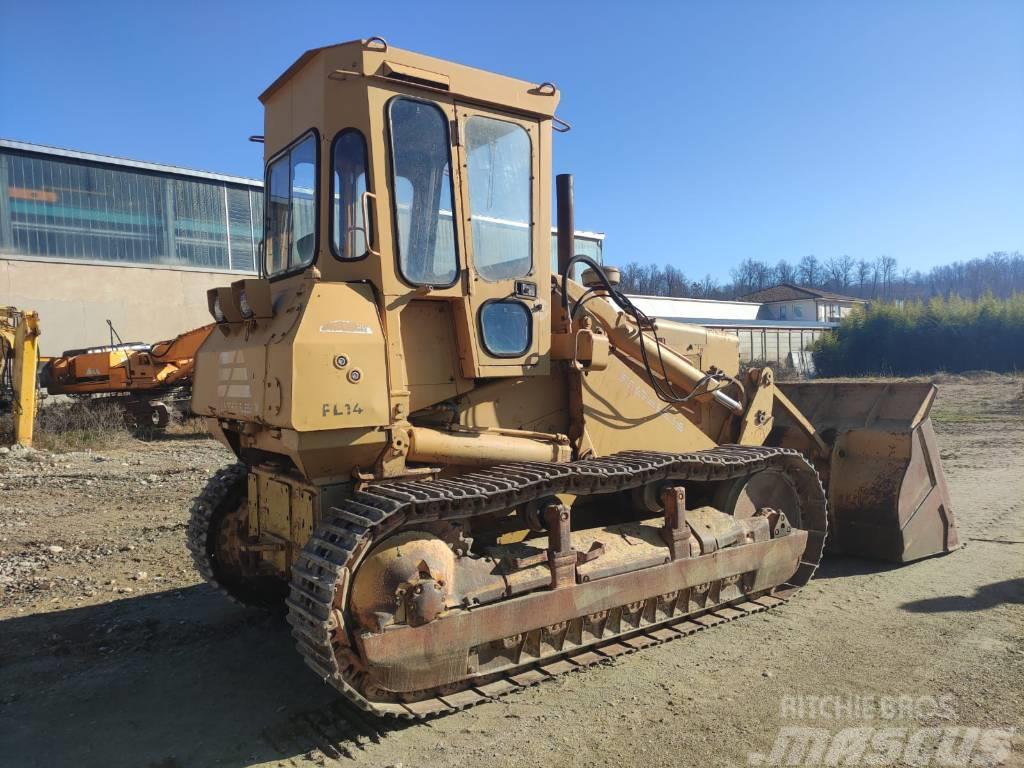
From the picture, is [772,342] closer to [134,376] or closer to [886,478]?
[134,376]

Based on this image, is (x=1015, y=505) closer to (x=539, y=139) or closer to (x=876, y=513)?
(x=876, y=513)

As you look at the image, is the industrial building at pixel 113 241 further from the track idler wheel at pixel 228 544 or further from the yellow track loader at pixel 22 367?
the track idler wheel at pixel 228 544

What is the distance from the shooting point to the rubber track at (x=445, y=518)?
3609 mm

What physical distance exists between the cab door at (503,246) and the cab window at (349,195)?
23.0 inches

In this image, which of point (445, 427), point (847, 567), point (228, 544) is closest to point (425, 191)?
point (445, 427)

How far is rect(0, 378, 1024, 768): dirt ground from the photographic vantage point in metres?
3.75

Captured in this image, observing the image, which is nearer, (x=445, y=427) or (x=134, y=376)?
(x=445, y=427)

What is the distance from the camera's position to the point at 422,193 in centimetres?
439

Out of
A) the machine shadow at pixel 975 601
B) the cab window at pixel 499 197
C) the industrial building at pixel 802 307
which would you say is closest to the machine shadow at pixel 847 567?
the machine shadow at pixel 975 601

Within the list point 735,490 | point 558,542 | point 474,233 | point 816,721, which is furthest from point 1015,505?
point 474,233

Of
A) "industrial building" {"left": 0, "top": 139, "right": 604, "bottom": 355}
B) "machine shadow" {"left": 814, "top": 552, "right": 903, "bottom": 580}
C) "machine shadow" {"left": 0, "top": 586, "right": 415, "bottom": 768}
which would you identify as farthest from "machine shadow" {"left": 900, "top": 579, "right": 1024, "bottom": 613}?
"industrial building" {"left": 0, "top": 139, "right": 604, "bottom": 355}

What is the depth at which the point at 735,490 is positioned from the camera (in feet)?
18.7

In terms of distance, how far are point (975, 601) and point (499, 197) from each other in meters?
4.54

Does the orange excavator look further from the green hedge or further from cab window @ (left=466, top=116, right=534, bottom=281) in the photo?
the green hedge
